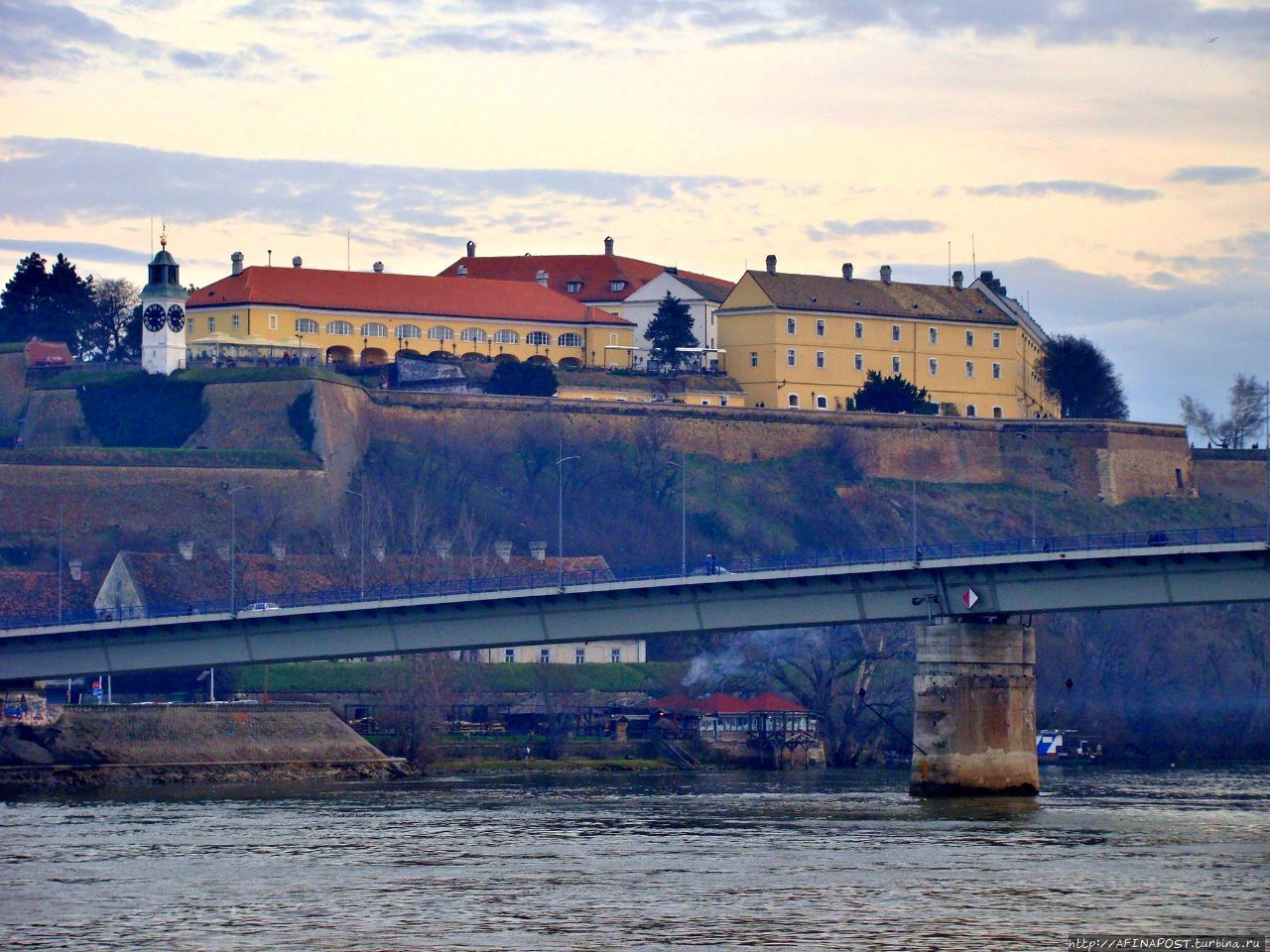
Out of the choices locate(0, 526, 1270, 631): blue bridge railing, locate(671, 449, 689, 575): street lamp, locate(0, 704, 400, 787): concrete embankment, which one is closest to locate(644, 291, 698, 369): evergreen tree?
locate(671, 449, 689, 575): street lamp

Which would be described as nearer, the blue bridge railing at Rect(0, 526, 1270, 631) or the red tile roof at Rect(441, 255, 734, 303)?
the blue bridge railing at Rect(0, 526, 1270, 631)

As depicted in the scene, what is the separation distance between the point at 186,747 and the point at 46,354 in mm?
53856

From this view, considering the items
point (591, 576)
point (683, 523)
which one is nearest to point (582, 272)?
point (591, 576)

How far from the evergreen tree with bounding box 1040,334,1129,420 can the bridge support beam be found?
80.4 meters

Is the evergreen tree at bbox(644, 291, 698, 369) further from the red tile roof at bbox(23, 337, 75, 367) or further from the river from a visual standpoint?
the river

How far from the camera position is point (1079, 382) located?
142125 millimetres

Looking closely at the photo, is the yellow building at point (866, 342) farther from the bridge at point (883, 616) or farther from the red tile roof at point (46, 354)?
the bridge at point (883, 616)

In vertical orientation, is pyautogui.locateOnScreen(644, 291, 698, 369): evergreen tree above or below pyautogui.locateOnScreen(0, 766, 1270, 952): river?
above

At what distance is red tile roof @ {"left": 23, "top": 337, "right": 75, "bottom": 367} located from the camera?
399 feet

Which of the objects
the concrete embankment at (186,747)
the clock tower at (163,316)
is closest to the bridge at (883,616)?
the concrete embankment at (186,747)

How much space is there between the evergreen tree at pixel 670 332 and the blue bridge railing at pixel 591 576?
24511 mm

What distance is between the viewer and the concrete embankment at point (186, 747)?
7094 cm

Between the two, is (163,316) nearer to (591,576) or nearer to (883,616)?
(591,576)

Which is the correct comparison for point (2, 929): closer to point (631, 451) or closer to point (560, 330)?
point (631, 451)
